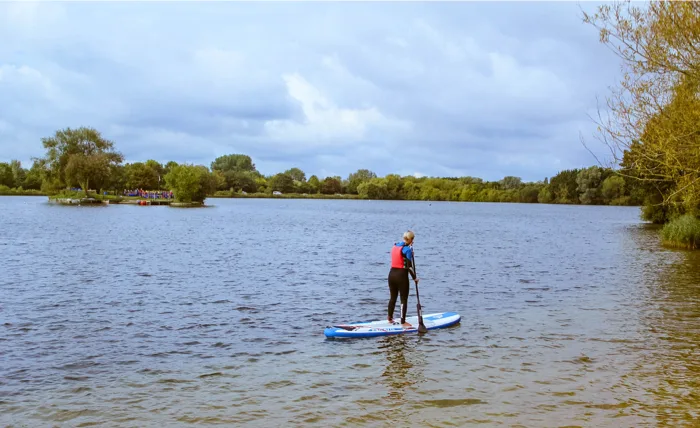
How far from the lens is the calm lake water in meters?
11.5

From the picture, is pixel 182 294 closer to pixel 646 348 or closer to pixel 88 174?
pixel 646 348

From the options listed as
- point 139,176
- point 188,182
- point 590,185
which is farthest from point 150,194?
point 590,185

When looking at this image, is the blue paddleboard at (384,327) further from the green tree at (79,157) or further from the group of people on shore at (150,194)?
the group of people on shore at (150,194)

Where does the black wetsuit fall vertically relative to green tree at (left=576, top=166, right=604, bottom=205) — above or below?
below

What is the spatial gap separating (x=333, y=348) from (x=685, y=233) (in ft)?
129

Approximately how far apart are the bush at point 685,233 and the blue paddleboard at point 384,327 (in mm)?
34193

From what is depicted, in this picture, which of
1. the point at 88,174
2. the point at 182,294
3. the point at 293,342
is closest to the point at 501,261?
the point at 182,294

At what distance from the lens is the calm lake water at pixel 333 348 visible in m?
Result: 11.5

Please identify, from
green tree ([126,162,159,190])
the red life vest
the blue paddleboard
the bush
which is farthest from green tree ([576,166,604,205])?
the red life vest

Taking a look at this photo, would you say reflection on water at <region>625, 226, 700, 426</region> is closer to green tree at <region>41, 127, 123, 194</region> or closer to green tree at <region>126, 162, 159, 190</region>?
green tree at <region>41, 127, 123, 194</region>

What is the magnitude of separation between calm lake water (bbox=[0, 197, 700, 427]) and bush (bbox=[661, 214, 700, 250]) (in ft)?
44.0

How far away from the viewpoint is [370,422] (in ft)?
35.9

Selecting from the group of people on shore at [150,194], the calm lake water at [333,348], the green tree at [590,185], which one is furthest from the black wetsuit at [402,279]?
the green tree at [590,185]

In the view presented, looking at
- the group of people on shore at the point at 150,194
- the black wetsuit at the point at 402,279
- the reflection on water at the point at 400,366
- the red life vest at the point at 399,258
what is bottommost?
the reflection on water at the point at 400,366
